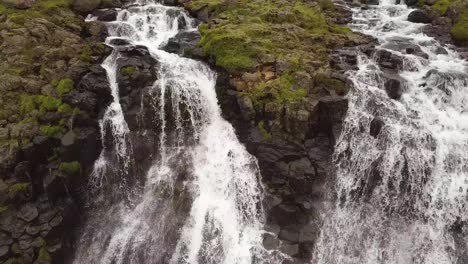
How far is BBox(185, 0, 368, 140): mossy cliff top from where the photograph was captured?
14992mm

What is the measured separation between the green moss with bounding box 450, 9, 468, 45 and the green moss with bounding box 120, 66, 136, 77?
15.2m

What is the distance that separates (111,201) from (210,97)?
5.63 meters

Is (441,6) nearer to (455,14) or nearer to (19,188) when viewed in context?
(455,14)

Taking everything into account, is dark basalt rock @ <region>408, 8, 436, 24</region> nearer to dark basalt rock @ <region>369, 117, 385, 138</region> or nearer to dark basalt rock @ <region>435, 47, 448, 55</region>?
dark basalt rock @ <region>435, 47, 448, 55</region>

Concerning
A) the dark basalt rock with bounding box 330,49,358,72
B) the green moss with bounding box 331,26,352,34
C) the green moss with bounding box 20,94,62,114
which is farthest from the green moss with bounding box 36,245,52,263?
the green moss with bounding box 331,26,352,34

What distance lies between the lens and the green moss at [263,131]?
14.5 metres

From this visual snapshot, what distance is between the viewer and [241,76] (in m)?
15.7

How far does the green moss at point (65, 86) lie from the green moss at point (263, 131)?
24.4 ft

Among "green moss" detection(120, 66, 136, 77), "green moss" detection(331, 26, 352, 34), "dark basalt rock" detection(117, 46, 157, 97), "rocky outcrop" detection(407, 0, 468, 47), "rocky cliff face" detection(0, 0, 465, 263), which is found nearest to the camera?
"rocky cliff face" detection(0, 0, 465, 263)

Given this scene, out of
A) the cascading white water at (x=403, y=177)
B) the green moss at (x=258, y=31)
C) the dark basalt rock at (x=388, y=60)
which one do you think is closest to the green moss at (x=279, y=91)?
the green moss at (x=258, y=31)

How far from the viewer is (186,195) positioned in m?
14.5

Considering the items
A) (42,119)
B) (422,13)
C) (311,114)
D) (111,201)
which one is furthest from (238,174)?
(422,13)

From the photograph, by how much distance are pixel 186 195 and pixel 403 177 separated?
7801mm

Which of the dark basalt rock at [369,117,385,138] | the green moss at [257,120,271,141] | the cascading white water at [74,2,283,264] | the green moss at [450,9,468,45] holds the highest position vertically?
the green moss at [450,9,468,45]
